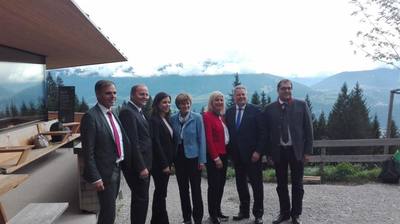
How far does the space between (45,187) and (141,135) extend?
2924mm

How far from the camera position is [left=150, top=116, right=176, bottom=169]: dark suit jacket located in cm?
488

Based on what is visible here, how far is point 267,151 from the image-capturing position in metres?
5.56

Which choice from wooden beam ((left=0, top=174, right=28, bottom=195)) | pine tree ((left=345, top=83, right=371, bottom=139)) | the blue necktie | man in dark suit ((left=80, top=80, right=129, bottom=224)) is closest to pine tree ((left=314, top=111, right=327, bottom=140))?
pine tree ((left=345, top=83, right=371, bottom=139))

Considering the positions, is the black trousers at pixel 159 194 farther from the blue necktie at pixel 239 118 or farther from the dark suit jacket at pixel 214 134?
the blue necktie at pixel 239 118

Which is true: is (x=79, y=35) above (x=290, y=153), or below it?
above

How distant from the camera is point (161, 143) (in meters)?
4.97

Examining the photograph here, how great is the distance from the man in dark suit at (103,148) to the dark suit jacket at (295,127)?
2122 mm

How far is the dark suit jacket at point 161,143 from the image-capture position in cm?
488

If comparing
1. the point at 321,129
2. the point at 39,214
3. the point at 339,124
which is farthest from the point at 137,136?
the point at 339,124

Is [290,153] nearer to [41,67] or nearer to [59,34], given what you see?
[59,34]

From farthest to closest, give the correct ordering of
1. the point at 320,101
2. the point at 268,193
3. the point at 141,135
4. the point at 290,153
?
the point at 320,101, the point at 268,193, the point at 290,153, the point at 141,135

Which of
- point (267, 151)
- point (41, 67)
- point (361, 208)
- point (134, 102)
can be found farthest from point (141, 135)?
point (41, 67)

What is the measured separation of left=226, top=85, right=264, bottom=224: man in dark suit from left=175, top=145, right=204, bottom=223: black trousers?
1.99 feet

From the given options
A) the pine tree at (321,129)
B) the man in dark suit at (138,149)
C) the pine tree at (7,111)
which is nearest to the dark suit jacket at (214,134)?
the man in dark suit at (138,149)
